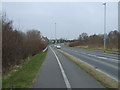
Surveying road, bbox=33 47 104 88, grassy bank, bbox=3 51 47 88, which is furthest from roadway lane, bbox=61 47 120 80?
grassy bank, bbox=3 51 47 88

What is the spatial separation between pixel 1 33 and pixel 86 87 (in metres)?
5.66

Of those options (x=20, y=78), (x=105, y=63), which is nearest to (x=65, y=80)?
(x=20, y=78)

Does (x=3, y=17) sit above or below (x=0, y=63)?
above

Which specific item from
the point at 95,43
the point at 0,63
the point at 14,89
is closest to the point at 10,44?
the point at 0,63

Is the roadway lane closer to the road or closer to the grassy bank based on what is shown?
the road

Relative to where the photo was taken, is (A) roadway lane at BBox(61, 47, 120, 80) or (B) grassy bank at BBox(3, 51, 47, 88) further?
(A) roadway lane at BBox(61, 47, 120, 80)

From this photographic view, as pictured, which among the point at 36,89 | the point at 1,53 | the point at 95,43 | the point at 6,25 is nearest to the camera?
the point at 36,89

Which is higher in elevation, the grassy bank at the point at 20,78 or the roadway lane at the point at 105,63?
the grassy bank at the point at 20,78

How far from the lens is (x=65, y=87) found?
7672mm

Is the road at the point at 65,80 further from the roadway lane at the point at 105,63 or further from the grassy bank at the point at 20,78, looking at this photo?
the roadway lane at the point at 105,63

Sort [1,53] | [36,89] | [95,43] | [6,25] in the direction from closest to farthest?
[36,89] → [1,53] → [6,25] → [95,43]

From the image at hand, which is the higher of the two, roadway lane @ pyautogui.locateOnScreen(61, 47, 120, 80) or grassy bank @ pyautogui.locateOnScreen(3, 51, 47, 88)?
grassy bank @ pyautogui.locateOnScreen(3, 51, 47, 88)

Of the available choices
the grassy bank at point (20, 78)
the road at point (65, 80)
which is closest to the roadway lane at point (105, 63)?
the road at point (65, 80)

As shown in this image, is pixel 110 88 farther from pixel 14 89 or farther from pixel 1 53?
pixel 1 53
